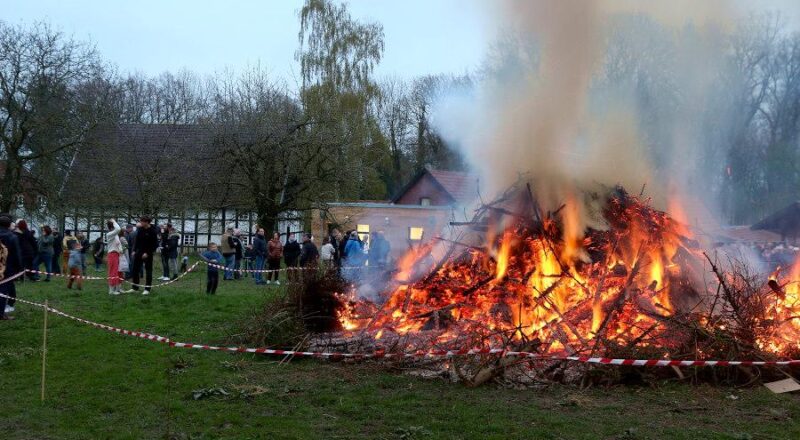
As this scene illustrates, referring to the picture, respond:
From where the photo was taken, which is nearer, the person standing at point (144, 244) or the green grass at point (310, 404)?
the green grass at point (310, 404)

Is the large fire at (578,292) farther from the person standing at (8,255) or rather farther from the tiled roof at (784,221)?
the tiled roof at (784,221)

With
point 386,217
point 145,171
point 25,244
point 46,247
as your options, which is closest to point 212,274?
point 25,244

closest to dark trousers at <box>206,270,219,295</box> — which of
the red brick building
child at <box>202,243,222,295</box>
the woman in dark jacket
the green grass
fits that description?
child at <box>202,243,222,295</box>

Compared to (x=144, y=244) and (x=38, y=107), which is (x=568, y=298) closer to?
(x=144, y=244)

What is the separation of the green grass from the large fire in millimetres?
813

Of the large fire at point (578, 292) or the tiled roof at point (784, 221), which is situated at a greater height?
the tiled roof at point (784, 221)

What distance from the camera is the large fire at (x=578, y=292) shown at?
7.65 m

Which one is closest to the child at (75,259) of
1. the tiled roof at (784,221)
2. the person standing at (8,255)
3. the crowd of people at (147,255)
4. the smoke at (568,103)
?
the crowd of people at (147,255)

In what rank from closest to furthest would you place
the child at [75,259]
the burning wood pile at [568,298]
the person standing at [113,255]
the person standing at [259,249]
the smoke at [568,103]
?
the burning wood pile at [568,298] → the smoke at [568,103] → the person standing at [113,255] → the child at [75,259] → the person standing at [259,249]

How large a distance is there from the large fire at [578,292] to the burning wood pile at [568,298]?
16mm

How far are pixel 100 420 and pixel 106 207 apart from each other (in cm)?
2559

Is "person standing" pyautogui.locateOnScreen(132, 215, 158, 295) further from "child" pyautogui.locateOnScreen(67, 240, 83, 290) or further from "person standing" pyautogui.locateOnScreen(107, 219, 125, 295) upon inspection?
"child" pyautogui.locateOnScreen(67, 240, 83, 290)

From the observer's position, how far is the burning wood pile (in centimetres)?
749

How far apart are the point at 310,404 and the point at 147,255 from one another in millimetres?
9184
